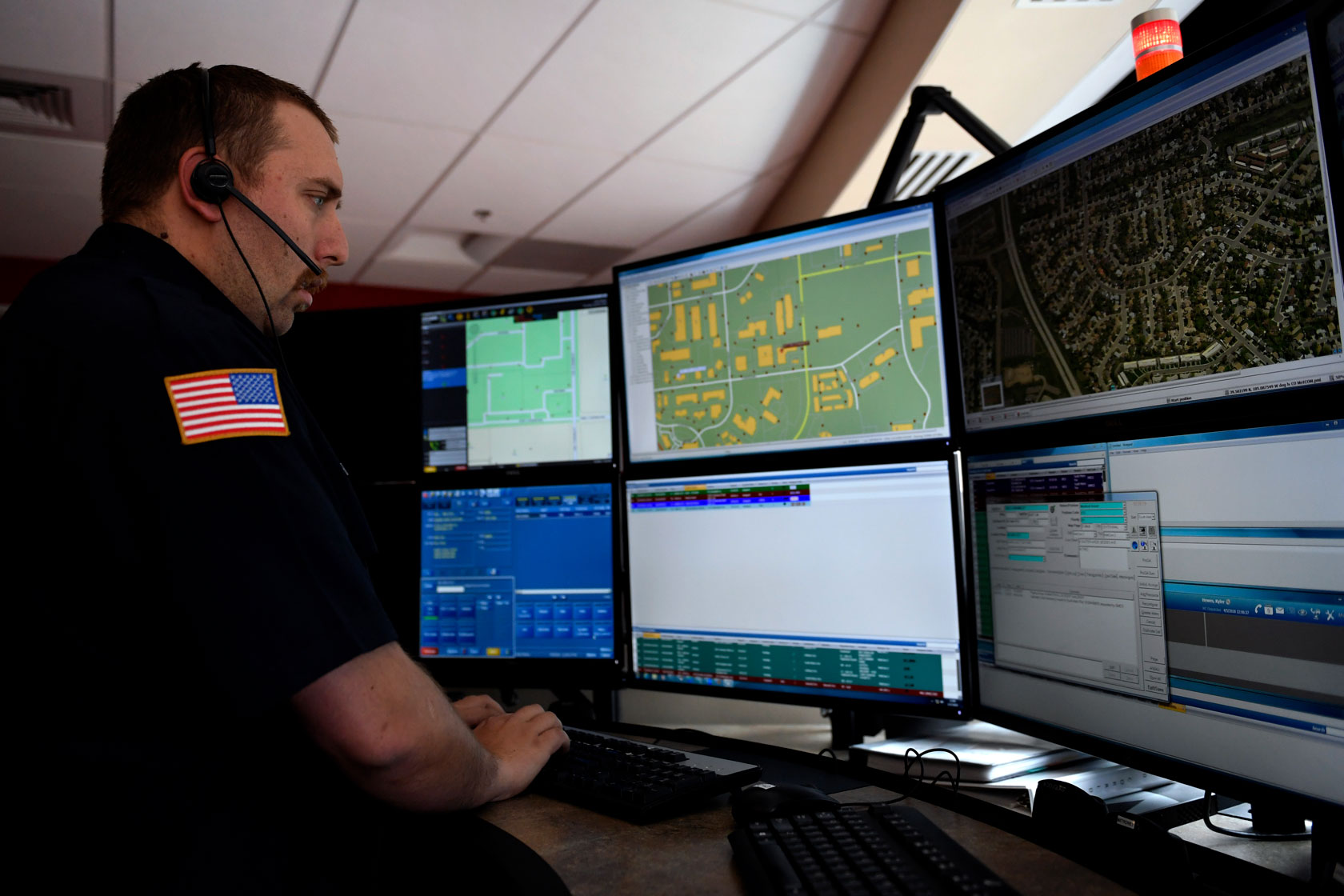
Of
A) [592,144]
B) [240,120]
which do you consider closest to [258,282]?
[240,120]

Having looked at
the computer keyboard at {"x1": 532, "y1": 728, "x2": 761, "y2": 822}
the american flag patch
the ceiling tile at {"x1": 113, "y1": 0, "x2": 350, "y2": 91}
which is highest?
the ceiling tile at {"x1": 113, "y1": 0, "x2": 350, "y2": 91}

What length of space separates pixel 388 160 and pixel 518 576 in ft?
10.6

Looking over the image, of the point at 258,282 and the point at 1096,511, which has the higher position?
the point at 258,282

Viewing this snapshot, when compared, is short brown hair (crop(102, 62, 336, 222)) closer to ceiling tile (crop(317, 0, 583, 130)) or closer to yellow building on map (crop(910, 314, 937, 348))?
yellow building on map (crop(910, 314, 937, 348))

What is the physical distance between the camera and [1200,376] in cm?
81

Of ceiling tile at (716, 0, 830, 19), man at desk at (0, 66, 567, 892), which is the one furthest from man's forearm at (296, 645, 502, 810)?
ceiling tile at (716, 0, 830, 19)

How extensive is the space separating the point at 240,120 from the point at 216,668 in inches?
25.6

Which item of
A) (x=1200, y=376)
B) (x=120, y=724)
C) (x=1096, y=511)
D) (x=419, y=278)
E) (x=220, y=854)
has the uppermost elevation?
(x=419, y=278)

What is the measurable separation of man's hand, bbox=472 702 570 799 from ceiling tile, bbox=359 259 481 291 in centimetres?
499

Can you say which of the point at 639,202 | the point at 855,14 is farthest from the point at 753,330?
the point at 639,202

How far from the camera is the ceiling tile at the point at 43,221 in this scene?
4.21 meters

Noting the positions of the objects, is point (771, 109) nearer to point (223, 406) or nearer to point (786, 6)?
point (786, 6)

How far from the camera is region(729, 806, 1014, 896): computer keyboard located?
0.63m

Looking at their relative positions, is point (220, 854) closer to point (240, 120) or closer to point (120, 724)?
point (120, 724)
